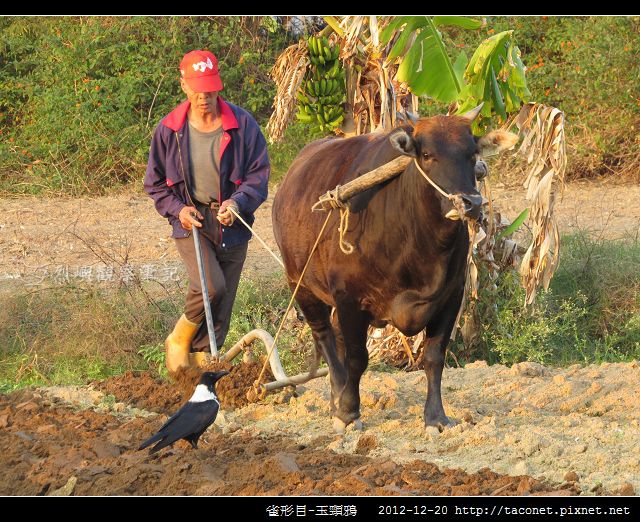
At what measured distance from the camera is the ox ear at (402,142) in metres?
5.73

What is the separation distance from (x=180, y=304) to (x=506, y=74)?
136 inches

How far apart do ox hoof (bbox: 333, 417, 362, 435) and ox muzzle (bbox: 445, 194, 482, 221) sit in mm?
1578

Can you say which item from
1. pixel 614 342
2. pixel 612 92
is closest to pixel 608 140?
pixel 612 92

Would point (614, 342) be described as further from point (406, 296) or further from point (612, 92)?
point (612, 92)

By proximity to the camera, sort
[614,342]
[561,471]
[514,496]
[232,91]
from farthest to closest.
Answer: [232,91], [614,342], [561,471], [514,496]

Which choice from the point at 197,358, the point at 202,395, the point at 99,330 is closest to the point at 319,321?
the point at 197,358

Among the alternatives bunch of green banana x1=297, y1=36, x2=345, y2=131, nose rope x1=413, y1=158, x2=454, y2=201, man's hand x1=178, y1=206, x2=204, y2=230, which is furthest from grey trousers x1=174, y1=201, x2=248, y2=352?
nose rope x1=413, y1=158, x2=454, y2=201

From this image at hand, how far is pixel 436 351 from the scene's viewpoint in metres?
6.38

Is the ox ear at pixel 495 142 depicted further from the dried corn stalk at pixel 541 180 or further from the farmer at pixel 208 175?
the dried corn stalk at pixel 541 180

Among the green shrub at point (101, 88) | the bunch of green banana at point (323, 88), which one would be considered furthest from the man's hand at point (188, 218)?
the green shrub at point (101, 88)

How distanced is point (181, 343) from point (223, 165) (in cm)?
128

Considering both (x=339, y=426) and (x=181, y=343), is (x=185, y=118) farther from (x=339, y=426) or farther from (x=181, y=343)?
(x=339, y=426)

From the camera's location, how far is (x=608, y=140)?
42.2 feet

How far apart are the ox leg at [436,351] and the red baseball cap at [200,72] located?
2052 millimetres
